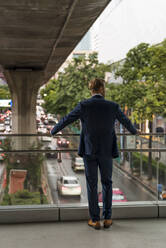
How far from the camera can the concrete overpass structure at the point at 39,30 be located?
846 cm

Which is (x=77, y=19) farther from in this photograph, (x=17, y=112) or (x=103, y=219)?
(x=17, y=112)

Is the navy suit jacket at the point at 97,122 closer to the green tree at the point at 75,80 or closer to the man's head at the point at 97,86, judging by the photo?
the man's head at the point at 97,86

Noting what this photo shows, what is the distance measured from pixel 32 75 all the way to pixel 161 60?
791 centimetres

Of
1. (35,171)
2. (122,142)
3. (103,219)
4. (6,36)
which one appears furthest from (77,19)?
(103,219)

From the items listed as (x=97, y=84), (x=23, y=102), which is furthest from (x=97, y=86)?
(x=23, y=102)

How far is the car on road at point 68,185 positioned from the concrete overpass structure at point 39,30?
4664mm

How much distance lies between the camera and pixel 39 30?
11.1m

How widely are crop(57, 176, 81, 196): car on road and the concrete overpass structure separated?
4664 millimetres

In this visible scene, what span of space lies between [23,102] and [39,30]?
14.5 meters

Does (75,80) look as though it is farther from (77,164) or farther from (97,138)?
(97,138)

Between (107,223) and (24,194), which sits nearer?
(107,223)

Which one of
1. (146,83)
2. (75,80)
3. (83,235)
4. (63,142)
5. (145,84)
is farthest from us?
(75,80)

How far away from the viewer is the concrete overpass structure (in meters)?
8.46

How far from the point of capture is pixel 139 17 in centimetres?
3934
